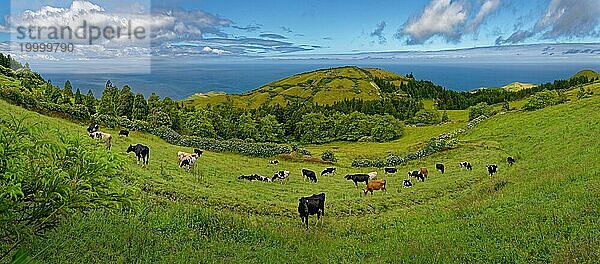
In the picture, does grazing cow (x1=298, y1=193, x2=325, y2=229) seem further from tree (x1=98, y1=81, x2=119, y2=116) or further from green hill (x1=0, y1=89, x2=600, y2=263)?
tree (x1=98, y1=81, x2=119, y2=116)

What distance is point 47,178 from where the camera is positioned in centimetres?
866

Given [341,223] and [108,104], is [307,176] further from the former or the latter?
[108,104]

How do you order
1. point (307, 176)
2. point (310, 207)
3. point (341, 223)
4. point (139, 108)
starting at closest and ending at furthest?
point (310, 207) < point (341, 223) < point (307, 176) < point (139, 108)

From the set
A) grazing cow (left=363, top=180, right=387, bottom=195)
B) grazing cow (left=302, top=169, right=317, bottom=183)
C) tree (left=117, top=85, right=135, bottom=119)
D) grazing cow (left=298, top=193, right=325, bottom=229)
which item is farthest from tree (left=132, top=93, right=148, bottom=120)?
grazing cow (left=298, top=193, right=325, bottom=229)

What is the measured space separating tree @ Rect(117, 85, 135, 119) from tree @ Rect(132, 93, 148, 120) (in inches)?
36.0

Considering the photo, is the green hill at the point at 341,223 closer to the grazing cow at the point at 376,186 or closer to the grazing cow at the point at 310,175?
the grazing cow at the point at 376,186

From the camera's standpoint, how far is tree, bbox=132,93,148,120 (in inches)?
3189

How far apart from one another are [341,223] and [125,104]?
2867 inches

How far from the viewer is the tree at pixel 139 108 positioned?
266 ft

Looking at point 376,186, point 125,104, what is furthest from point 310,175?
point 125,104

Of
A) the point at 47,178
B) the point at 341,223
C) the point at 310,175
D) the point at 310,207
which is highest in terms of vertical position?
the point at 47,178

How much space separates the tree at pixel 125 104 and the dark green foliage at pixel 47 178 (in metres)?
76.1

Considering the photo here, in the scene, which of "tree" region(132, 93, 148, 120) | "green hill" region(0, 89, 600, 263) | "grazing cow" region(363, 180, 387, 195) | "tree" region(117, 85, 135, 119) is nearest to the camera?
"green hill" region(0, 89, 600, 263)

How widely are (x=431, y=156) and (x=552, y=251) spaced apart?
37393mm
